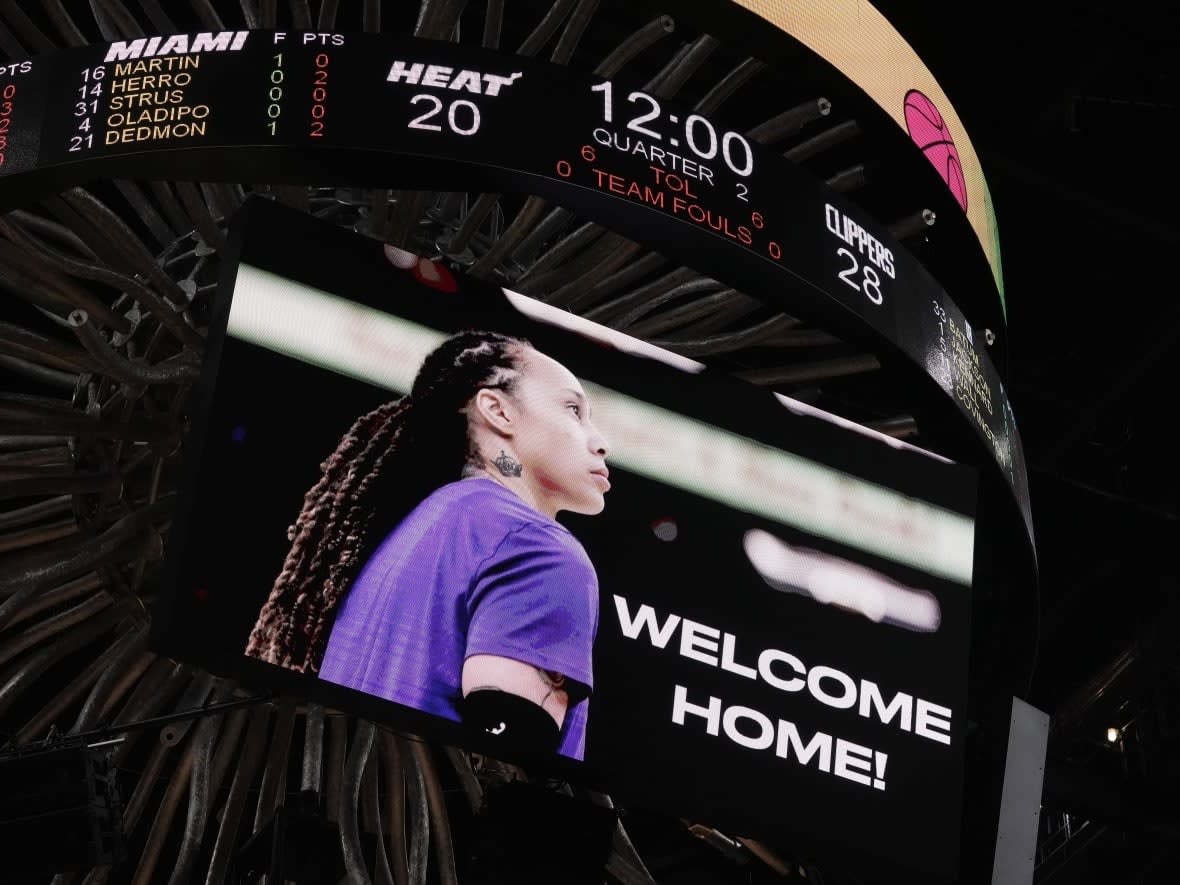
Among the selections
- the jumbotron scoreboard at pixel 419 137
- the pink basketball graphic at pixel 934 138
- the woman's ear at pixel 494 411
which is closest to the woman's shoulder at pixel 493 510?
the woman's ear at pixel 494 411

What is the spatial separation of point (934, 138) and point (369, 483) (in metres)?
3.10

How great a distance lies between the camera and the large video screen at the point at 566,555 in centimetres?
670

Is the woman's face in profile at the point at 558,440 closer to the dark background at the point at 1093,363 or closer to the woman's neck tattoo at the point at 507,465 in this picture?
the woman's neck tattoo at the point at 507,465

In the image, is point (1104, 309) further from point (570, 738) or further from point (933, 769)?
point (570, 738)

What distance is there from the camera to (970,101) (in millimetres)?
10594

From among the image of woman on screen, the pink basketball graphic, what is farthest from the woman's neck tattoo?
the pink basketball graphic

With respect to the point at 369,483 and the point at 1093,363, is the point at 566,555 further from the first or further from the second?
the point at 1093,363

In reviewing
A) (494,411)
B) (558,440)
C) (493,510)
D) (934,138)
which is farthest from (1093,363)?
(493,510)

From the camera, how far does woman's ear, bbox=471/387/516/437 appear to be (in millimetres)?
7516

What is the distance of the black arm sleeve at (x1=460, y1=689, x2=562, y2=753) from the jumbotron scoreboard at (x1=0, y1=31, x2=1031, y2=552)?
188cm

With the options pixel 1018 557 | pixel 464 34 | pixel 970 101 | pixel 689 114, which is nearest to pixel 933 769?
pixel 1018 557

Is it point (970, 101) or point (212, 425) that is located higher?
point (970, 101)

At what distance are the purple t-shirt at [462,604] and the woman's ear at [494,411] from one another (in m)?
0.28

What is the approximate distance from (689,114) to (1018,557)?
9.43 ft
